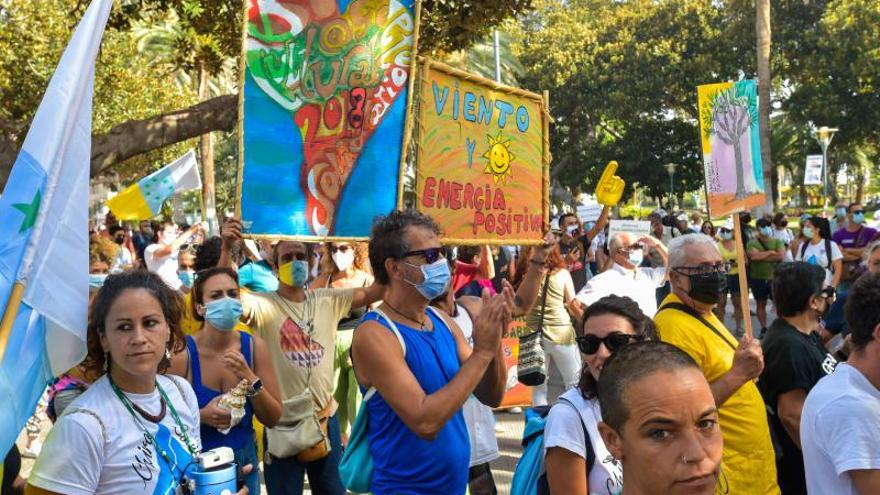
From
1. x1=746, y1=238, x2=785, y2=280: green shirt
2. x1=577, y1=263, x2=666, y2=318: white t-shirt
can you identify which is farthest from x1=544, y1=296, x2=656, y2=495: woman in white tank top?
x1=746, y1=238, x2=785, y2=280: green shirt

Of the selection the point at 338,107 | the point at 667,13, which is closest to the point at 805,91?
the point at 667,13

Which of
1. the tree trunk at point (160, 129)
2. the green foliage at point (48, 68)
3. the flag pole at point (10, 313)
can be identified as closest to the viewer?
the flag pole at point (10, 313)

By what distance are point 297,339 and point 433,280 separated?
1897 millimetres

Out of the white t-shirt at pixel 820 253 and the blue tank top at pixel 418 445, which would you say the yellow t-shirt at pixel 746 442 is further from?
the white t-shirt at pixel 820 253

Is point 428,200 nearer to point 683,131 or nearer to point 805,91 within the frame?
point 805,91

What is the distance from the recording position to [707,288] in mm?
4484

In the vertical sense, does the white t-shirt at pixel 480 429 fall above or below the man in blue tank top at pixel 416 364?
below

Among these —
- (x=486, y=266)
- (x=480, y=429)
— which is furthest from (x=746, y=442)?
(x=486, y=266)

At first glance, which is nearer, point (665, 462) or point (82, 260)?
point (665, 462)

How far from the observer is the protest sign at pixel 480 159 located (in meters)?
5.24

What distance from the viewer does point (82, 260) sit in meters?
3.04

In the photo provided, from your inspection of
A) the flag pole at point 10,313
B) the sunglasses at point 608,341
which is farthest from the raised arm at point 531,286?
the flag pole at point 10,313

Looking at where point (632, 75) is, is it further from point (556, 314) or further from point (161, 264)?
point (556, 314)

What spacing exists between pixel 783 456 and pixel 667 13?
39.9 m
